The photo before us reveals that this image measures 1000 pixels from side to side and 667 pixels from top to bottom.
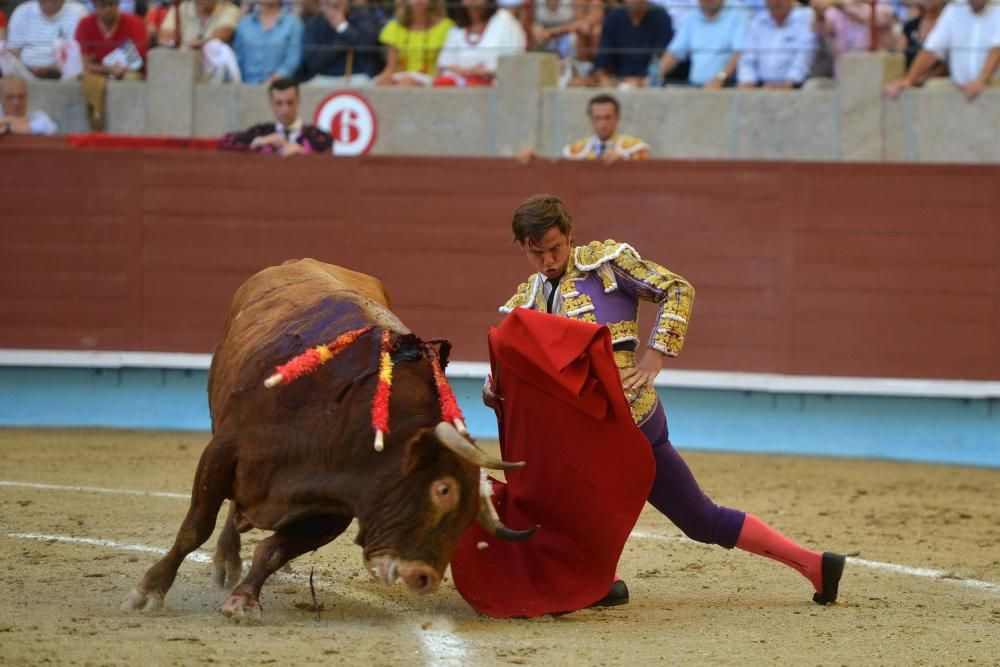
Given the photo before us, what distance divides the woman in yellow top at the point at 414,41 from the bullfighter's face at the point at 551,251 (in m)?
5.12

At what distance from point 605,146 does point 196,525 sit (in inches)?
174

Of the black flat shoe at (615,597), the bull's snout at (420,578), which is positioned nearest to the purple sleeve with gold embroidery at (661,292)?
the black flat shoe at (615,597)

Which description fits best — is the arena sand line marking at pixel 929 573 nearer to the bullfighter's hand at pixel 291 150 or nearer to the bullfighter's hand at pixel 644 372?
the bullfighter's hand at pixel 644 372

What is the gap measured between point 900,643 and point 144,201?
5.51 metres

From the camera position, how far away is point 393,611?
4.14 meters

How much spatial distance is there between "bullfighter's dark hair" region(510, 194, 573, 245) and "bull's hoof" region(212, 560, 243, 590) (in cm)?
130

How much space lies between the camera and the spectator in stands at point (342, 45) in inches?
363

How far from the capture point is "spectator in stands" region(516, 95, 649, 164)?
774 cm

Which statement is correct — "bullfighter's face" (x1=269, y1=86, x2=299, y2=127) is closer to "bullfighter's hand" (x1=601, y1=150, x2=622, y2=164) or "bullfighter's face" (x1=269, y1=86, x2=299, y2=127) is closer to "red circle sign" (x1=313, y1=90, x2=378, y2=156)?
"red circle sign" (x1=313, y1=90, x2=378, y2=156)

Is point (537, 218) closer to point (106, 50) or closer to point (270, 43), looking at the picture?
point (270, 43)

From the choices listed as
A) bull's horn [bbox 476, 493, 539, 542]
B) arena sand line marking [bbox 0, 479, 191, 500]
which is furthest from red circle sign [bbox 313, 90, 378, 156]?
bull's horn [bbox 476, 493, 539, 542]

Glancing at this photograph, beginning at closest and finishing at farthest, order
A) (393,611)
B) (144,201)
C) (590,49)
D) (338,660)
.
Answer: (338,660)
(393,611)
(144,201)
(590,49)

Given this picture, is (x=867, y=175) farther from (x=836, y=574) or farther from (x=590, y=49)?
(x=836, y=574)

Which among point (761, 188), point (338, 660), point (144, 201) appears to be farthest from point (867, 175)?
point (338, 660)
